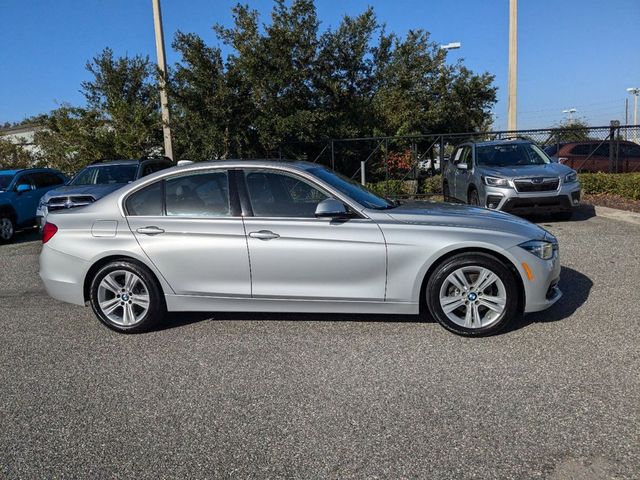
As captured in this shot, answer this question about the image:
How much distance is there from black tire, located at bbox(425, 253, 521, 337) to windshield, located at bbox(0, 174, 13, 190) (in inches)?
429

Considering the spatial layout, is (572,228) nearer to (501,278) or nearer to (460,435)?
(501,278)

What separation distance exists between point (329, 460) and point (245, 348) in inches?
69.8

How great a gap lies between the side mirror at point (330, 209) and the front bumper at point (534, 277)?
1441mm

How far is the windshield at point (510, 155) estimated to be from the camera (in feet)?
34.4

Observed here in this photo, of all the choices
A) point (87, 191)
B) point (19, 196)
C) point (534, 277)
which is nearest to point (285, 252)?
point (534, 277)

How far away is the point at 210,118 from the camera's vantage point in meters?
14.6

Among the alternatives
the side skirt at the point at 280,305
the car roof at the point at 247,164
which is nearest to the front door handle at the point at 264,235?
the side skirt at the point at 280,305

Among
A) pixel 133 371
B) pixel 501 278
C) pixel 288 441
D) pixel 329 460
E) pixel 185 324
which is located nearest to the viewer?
pixel 329 460

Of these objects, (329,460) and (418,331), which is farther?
(418,331)

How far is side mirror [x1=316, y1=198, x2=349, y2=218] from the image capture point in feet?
14.5

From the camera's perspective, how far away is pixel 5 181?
1205 cm

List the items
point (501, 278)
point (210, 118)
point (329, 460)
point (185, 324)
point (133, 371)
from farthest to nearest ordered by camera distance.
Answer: point (210, 118) < point (185, 324) < point (501, 278) < point (133, 371) < point (329, 460)

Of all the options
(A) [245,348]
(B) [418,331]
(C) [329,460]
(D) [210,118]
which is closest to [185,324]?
(A) [245,348]

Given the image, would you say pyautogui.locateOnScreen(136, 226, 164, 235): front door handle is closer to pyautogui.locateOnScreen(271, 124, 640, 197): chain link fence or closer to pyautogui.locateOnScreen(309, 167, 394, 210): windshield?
pyautogui.locateOnScreen(309, 167, 394, 210): windshield
